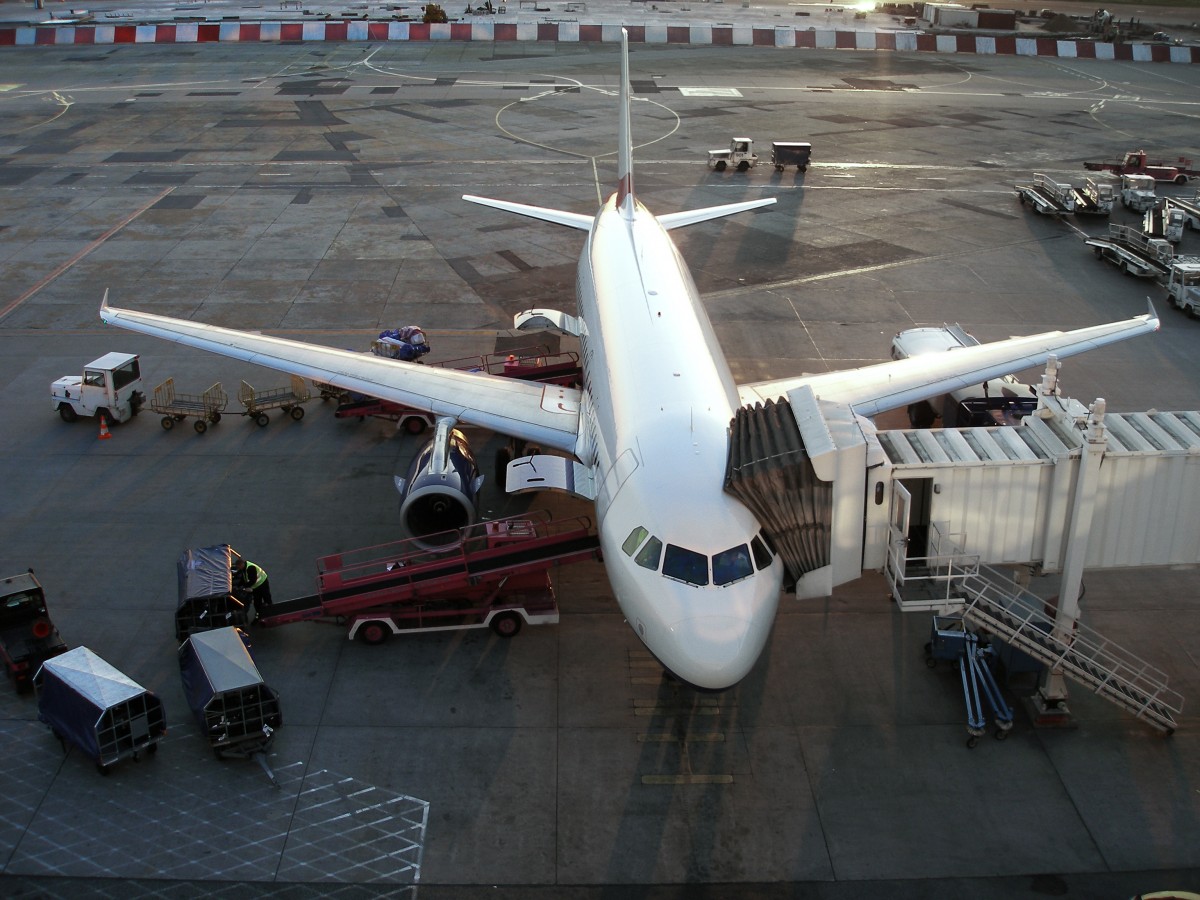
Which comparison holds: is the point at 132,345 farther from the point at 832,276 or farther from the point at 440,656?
the point at 832,276

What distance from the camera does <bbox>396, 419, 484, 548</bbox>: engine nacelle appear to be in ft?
78.8

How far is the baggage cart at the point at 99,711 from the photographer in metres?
18.4

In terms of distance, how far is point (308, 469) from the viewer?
96.2 ft

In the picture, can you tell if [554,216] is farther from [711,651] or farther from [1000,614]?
[711,651]

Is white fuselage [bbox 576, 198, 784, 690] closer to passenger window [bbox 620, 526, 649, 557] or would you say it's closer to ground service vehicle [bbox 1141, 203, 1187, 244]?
passenger window [bbox 620, 526, 649, 557]

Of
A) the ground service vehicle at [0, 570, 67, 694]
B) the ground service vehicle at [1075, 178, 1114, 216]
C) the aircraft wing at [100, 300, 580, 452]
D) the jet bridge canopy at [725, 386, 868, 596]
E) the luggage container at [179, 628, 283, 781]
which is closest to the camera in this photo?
the jet bridge canopy at [725, 386, 868, 596]

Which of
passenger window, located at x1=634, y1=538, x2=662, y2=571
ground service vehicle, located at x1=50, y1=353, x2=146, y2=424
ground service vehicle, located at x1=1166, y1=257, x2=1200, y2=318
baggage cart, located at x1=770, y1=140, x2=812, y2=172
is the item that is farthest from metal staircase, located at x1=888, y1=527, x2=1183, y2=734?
baggage cart, located at x1=770, y1=140, x2=812, y2=172

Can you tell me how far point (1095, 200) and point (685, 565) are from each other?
43.7 m

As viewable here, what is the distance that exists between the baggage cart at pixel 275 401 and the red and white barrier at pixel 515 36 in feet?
262

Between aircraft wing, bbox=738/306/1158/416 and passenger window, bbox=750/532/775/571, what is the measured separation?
326 inches

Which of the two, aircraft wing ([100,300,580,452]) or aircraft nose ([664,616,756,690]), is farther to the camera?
aircraft wing ([100,300,580,452])

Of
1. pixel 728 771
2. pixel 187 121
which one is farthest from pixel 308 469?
pixel 187 121

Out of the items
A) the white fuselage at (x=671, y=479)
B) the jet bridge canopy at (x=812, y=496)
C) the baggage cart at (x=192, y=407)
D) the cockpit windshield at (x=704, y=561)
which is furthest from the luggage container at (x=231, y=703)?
the baggage cart at (x=192, y=407)

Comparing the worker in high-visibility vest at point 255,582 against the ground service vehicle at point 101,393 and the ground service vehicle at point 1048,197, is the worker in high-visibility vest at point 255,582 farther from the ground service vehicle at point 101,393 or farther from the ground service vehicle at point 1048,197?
the ground service vehicle at point 1048,197
